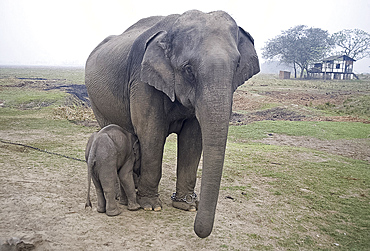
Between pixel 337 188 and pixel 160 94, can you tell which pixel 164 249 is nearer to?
pixel 160 94

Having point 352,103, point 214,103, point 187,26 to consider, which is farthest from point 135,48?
point 352,103

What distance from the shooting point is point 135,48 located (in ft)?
18.0

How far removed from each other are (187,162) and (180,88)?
5.63 feet

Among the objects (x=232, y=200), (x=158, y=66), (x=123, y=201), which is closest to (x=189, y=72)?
(x=158, y=66)

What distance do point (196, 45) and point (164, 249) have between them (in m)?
2.46

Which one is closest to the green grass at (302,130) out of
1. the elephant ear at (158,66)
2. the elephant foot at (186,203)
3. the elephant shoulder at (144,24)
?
the elephant shoulder at (144,24)

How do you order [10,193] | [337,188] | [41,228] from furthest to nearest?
[337,188] → [10,193] → [41,228]

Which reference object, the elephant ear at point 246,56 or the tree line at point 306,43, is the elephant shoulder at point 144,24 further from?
the tree line at point 306,43

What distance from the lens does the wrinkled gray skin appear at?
511 cm

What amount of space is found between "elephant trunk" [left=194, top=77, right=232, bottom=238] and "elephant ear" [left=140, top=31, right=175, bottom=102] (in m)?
0.77

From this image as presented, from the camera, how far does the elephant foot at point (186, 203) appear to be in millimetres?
5832

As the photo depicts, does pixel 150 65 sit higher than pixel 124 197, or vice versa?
pixel 150 65

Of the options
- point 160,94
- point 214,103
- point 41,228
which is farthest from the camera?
point 160,94

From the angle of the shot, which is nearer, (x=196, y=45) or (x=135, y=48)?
(x=196, y=45)
